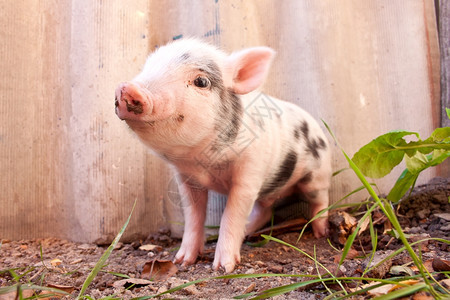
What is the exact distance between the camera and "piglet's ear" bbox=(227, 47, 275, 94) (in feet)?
6.79

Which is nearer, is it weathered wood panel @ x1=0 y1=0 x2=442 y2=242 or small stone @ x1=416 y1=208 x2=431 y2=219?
small stone @ x1=416 y1=208 x2=431 y2=219

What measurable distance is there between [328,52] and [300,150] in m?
0.93

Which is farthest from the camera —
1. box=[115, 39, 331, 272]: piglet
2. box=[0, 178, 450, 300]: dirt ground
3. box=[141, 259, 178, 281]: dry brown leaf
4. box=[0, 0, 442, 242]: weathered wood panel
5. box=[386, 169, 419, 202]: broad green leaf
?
box=[0, 0, 442, 242]: weathered wood panel

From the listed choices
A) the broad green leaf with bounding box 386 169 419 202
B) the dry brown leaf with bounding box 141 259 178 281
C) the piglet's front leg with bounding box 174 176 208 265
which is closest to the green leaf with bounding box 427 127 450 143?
the broad green leaf with bounding box 386 169 419 202

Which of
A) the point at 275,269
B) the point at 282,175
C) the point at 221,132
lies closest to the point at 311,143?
the point at 282,175

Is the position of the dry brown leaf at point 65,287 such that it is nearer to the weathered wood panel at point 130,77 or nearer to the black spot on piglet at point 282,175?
the weathered wood panel at point 130,77

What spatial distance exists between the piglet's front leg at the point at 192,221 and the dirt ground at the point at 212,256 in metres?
0.09

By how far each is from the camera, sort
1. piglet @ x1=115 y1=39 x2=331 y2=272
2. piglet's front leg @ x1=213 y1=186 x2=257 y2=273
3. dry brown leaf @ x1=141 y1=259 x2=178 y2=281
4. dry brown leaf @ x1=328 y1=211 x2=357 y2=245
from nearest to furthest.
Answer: piglet @ x1=115 y1=39 x2=331 y2=272 → dry brown leaf @ x1=141 y1=259 x2=178 y2=281 → piglet's front leg @ x1=213 y1=186 x2=257 y2=273 → dry brown leaf @ x1=328 y1=211 x2=357 y2=245

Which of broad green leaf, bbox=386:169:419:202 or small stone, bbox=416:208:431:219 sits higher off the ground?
broad green leaf, bbox=386:169:419:202

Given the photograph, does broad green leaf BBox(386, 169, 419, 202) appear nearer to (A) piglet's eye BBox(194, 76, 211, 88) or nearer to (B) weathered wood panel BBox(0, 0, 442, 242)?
(B) weathered wood panel BBox(0, 0, 442, 242)

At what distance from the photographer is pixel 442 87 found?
9.73ft

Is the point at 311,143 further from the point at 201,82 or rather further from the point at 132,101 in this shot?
the point at 132,101

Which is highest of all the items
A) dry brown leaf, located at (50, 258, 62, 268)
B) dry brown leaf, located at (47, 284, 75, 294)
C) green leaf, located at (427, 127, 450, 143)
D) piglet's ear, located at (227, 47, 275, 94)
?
piglet's ear, located at (227, 47, 275, 94)

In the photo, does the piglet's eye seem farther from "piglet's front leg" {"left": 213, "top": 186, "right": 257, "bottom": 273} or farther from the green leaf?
the green leaf
